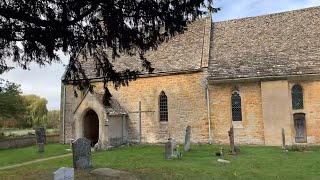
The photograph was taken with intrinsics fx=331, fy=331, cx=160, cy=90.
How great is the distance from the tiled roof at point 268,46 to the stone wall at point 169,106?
210cm

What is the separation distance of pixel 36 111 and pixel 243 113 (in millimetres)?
45435

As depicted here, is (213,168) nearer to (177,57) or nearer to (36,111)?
(177,57)

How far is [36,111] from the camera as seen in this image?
59188 millimetres

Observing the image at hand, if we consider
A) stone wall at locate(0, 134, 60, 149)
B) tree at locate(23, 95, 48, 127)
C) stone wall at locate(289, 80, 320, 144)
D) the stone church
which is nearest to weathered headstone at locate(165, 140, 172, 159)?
the stone church

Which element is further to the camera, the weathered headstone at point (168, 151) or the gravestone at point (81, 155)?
the weathered headstone at point (168, 151)

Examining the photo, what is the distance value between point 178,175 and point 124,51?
548 cm

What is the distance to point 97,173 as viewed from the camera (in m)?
12.6

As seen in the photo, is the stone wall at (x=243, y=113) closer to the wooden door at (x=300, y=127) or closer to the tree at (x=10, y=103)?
the wooden door at (x=300, y=127)

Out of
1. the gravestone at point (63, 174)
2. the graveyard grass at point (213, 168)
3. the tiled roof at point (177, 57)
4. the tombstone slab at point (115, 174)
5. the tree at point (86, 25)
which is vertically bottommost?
the graveyard grass at point (213, 168)

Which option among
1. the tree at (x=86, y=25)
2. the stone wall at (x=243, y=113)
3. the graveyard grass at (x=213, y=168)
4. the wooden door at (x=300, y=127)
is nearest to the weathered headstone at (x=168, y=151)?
the graveyard grass at (x=213, y=168)

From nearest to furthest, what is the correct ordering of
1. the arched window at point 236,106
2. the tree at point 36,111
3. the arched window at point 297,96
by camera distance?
1. the arched window at point 297,96
2. the arched window at point 236,106
3. the tree at point 36,111

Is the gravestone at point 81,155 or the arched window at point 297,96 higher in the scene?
the arched window at point 297,96

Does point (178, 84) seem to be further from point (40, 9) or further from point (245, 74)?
point (40, 9)

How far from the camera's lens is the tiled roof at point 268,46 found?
893 inches
